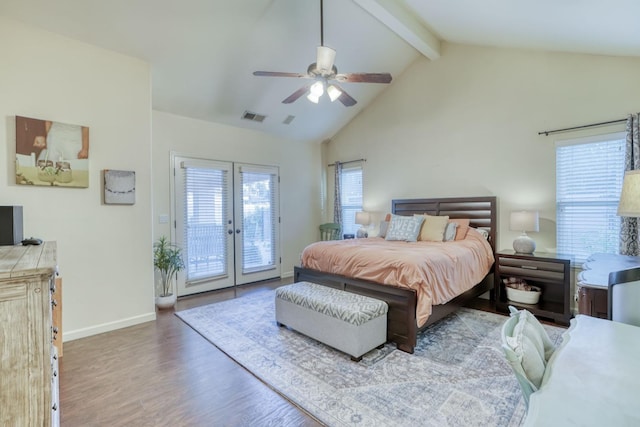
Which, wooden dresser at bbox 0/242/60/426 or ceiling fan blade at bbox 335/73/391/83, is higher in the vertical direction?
ceiling fan blade at bbox 335/73/391/83

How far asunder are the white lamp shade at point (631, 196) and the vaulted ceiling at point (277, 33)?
147 centimetres

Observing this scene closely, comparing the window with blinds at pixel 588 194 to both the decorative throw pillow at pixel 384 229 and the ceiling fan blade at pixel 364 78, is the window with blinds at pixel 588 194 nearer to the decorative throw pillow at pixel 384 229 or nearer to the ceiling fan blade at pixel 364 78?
the decorative throw pillow at pixel 384 229

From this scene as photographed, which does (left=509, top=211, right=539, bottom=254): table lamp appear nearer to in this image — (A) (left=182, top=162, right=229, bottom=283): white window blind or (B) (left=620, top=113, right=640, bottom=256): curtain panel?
(B) (left=620, top=113, right=640, bottom=256): curtain panel

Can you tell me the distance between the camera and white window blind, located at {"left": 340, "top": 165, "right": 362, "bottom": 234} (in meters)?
6.19

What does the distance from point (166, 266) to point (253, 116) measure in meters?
2.75

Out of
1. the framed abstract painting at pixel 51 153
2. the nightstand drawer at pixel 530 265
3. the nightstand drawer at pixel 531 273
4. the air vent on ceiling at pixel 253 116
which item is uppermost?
the air vent on ceiling at pixel 253 116

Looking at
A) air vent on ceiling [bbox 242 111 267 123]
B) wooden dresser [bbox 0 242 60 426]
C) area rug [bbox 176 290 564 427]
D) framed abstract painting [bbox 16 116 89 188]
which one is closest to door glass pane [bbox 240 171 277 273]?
air vent on ceiling [bbox 242 111 267 123]

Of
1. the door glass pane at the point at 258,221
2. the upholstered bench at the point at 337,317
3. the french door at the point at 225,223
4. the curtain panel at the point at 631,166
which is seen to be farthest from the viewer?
the door glass pane at the point at 258,221

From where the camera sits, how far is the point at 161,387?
2.33 m

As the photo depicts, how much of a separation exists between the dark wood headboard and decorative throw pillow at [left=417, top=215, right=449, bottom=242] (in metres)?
0.38

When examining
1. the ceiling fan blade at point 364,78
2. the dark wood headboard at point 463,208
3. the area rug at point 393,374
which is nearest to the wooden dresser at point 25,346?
the area rug at point 393,374

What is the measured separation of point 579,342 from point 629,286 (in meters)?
0.62

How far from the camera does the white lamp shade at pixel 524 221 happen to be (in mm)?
3760

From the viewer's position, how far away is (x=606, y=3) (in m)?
2.34
